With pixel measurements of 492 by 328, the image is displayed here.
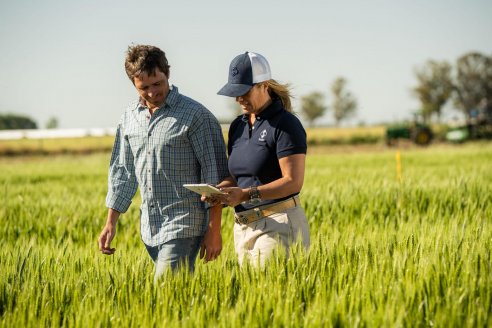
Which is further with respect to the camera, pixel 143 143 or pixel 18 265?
pixel 18 265

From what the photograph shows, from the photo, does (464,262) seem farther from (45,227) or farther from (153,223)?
(45,227)

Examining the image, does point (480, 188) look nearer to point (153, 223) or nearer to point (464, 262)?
point (464, 262)

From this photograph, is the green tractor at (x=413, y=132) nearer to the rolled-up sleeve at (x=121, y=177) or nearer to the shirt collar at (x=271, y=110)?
the rolled-up sleeve at (x=121, y=177)

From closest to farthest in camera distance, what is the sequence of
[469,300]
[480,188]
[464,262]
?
[469,300] < [464,262] < [480,188]

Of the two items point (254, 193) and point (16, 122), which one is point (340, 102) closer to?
point (16, 122)

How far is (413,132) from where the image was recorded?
31859mm

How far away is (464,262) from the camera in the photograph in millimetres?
3242

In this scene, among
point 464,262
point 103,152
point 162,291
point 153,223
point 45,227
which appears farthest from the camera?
point 103,152

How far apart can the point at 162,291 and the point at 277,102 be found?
3.66 ft

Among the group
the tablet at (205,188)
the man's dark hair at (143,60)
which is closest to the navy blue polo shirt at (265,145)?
the tablet at (205,188)

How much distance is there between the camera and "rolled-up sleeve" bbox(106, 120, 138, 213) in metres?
3.69

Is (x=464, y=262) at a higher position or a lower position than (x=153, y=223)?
lower

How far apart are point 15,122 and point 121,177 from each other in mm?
80714

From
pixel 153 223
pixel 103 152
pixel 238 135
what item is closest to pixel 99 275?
pixel 153 223
